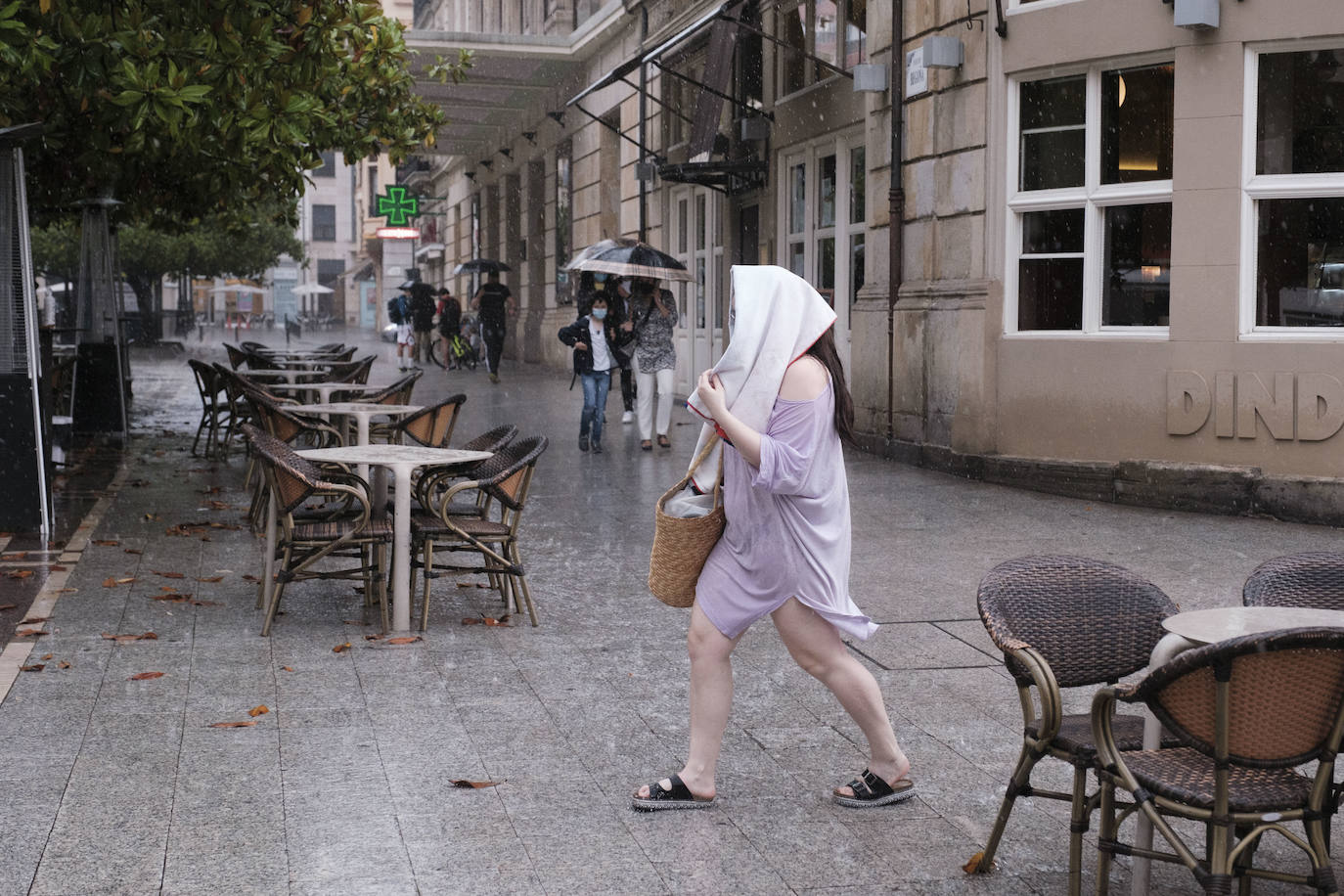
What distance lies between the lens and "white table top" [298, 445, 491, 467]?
282 inches

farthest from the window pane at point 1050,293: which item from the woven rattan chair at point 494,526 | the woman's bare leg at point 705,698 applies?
the woman's bare leg at point 705,698

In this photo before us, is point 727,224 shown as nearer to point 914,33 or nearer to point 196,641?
point 914,33

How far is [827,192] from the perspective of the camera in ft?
55.2

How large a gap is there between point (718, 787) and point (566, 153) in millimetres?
25430

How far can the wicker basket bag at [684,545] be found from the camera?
15.1ft

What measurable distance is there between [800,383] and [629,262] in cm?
1014

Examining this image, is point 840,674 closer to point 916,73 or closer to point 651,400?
point 916,73

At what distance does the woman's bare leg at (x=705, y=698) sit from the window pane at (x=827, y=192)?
1237 centimetres

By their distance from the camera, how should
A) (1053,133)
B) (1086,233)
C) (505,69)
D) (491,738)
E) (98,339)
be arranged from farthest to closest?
1. (505,69)
2. (98,339)
3. (1053,133)
4. (1086,233)
5. (491,738)

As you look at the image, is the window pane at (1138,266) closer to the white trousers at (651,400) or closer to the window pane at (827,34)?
the white trousers at (651,400)

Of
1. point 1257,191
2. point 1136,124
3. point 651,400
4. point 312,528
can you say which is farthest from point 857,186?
point 312,528

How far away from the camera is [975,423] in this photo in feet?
41.7

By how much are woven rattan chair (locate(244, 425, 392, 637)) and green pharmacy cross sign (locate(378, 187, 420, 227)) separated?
122ft

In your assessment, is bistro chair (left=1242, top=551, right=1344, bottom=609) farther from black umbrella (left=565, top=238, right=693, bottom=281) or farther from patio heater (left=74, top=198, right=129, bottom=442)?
patio heater (left=74, top=198, right=129, bottom=442)
